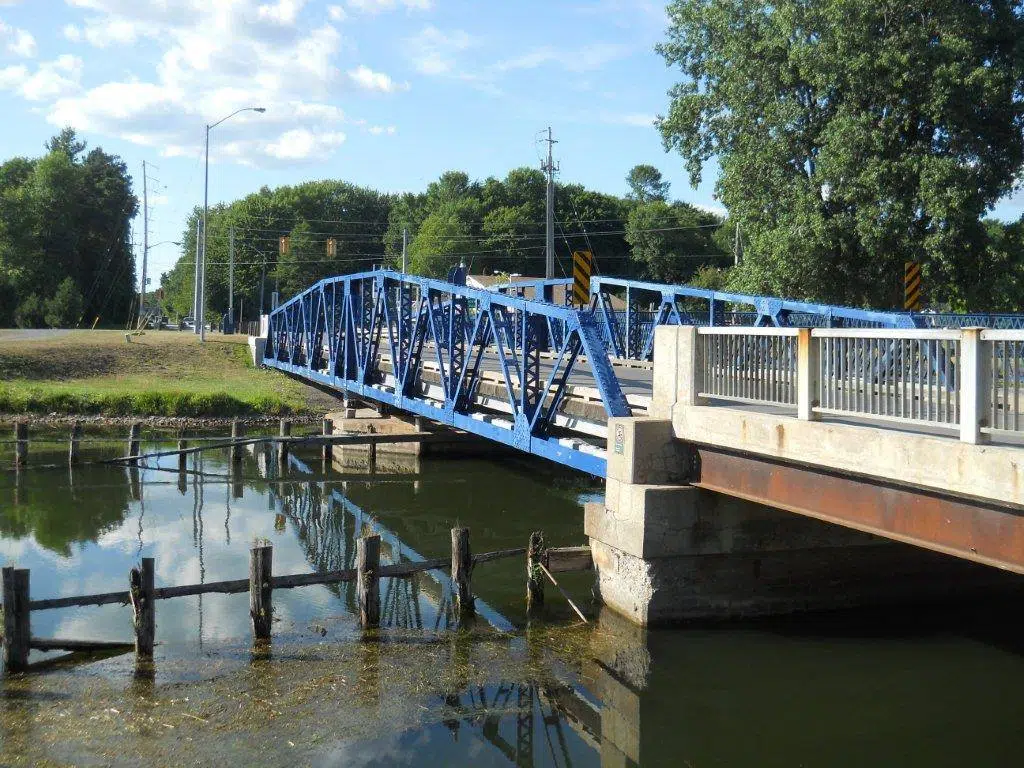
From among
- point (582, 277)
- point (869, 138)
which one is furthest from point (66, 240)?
point (869, 138)

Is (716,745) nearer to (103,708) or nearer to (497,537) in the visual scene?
(103,708)

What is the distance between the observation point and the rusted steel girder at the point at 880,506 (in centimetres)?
841

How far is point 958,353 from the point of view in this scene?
344 inches

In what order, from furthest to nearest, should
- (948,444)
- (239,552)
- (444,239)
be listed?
1. (444,239)
2. (239,552)
3. (948,444)

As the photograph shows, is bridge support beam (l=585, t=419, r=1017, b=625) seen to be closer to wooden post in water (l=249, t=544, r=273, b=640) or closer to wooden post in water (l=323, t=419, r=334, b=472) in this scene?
wooden post in water (l=249, t=544, r=273, b=640)

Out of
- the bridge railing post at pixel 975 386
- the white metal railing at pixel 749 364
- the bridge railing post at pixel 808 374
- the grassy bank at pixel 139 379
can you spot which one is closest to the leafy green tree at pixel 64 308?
the grassy bank at pixel 139 379

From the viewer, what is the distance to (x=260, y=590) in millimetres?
12805

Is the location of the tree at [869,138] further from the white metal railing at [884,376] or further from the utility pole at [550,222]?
the white metal railing at [884,376]

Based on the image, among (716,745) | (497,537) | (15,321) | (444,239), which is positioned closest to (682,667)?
(716,745)

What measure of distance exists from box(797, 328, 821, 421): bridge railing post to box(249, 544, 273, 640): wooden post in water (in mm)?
6777

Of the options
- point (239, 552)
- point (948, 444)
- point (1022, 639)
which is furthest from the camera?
point (239, 552)

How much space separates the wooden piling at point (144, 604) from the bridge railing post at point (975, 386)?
8.99 metres

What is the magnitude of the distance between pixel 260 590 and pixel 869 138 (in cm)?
2431

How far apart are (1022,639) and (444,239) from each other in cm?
8516
